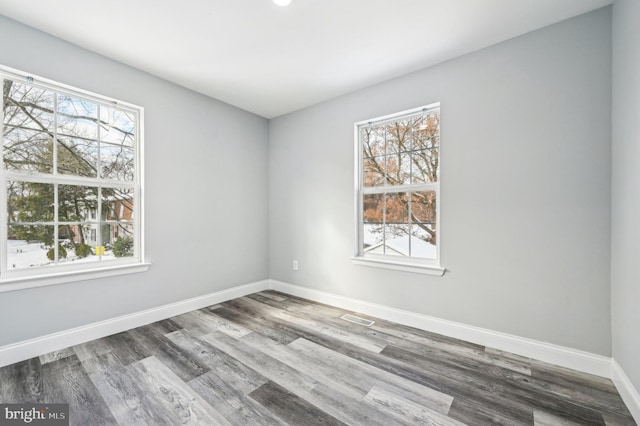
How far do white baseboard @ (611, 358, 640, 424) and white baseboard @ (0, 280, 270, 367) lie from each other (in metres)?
3.58

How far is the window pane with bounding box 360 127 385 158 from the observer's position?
3.13 meters

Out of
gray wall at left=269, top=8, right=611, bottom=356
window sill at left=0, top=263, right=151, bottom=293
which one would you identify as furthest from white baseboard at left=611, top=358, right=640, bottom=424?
window sill at left=0, top=263, right=151, bottom=293

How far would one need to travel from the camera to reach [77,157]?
96.0 inches

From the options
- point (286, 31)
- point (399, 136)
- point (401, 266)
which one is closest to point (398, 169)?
point (399, 136)

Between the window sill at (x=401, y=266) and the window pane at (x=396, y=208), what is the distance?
0.45 m

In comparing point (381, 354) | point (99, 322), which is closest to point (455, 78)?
point (381, 354)

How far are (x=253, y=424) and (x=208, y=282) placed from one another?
2144mm

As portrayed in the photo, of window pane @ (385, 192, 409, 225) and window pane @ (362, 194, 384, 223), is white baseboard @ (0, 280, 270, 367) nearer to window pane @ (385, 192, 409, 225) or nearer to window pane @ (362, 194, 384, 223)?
window pane @ (362, 194, 384, 223)

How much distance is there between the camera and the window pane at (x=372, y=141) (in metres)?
3.13

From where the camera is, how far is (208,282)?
3367 mm

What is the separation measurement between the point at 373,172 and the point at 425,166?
601 mm

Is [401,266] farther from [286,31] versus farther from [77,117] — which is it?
[77,117]

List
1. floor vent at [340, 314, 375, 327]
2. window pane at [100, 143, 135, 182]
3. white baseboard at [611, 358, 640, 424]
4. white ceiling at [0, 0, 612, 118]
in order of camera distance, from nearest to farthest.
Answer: white baseboard at [611, 358, 640, 424]
white ceiling at [0, 0, 612, 118]
window pane at [100, 143, 135, 182]
floor vent at [340, 314, 375, 327]

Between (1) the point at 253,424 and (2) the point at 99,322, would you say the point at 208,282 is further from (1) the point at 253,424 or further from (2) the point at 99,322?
(1) the point at 253,424
